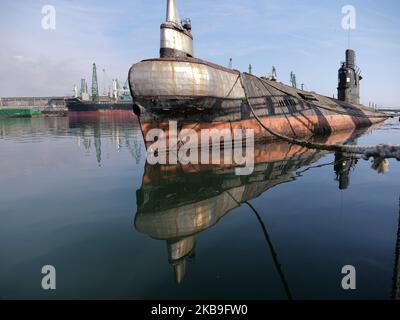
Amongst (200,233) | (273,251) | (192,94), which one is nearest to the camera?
(273,251)

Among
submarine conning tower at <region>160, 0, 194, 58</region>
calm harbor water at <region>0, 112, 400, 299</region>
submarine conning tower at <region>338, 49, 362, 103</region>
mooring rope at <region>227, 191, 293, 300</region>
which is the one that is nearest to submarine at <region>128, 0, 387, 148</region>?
submarine conning tower at <region>160, 0, 194, 58</region>

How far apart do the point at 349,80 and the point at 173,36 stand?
33.0 metres

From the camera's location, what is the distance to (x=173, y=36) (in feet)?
64.1

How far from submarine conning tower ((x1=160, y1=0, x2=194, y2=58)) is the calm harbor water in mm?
9065

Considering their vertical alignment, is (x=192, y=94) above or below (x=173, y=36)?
below

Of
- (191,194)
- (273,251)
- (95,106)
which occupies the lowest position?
(273,251)

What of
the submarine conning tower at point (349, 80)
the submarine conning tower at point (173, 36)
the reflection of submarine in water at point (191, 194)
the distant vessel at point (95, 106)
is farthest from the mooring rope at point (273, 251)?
the distant vessel at point (95, 106)

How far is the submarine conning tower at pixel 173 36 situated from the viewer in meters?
19.2

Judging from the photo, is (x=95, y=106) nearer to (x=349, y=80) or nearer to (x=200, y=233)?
(x=349, y=80)

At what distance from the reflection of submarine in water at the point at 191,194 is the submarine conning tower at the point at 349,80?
91.9 feet

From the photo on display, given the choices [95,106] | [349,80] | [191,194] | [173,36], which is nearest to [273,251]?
[191,194]

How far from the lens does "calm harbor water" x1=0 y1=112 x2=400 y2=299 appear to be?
5.75 meters

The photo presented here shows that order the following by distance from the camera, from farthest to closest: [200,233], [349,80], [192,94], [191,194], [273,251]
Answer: [349,80] → [192,94] → [191,194] → [200,233] → [273,251]
